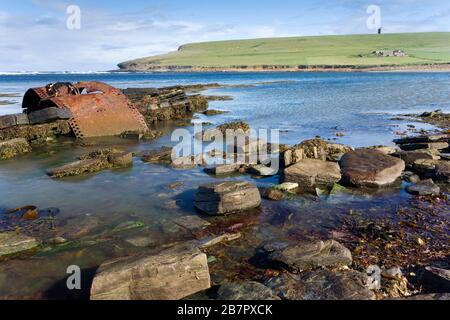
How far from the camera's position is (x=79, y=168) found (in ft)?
31.3

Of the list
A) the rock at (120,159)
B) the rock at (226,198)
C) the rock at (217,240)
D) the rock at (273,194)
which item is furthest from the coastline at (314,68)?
the rock at (217,240)

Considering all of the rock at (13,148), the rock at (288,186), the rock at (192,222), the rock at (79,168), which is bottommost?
the rock at (192,222)

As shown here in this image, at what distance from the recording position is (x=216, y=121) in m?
19.7

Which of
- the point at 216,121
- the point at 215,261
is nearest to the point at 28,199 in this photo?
the point at 215,261

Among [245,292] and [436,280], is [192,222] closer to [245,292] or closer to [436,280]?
[245,292]

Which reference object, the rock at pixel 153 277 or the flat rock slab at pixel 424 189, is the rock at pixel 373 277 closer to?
the rock at pixel 153 277

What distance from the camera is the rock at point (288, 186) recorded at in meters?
8.10

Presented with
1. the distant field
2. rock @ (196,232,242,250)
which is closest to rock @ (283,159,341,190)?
rock @ (196,232,242,250)

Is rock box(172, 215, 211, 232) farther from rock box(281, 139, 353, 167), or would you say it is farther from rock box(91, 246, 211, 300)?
rock box(281, 139, 353, 167)

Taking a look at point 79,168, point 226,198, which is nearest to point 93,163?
point 79,168

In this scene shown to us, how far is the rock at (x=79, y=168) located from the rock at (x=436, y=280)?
774 cm

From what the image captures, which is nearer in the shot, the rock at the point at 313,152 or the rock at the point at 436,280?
the rock at the point at 436,280

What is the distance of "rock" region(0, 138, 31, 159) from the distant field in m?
106
